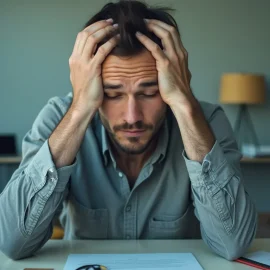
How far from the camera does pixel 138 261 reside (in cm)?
100

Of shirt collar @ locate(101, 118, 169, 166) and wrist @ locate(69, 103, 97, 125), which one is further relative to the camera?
shirt collar @ locate(101, 118, 169, 166)

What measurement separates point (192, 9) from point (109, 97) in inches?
108

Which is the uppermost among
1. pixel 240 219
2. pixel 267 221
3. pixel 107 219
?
pixel 240 219

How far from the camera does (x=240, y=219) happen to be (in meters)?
1.14

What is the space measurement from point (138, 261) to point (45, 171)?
338 mm

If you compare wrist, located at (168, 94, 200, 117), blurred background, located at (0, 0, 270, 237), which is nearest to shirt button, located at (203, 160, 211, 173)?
wrist, located at (168, 94, 200, 117)

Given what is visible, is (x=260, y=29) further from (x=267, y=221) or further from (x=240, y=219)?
(x=240, y=219)

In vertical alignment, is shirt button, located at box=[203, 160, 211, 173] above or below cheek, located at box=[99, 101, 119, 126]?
below

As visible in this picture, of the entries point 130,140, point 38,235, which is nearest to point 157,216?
point 130,140

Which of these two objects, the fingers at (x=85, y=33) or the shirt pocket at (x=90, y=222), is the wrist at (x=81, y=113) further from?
the shirt pocket at (x=90, y=222)

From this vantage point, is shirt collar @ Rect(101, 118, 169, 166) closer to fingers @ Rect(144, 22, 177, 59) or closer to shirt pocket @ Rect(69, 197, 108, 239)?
shirt pocket @ Rect(69, 197, 108, 239)

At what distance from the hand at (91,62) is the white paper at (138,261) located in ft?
1.39

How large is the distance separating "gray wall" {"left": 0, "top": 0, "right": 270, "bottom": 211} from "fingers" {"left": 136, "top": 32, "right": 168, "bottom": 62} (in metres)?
2.55

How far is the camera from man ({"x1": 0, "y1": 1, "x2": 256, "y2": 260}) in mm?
1133
